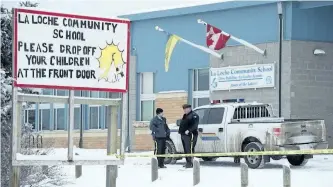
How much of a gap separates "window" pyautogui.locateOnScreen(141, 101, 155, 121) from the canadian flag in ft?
20.5

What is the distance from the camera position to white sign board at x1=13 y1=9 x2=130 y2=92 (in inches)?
504

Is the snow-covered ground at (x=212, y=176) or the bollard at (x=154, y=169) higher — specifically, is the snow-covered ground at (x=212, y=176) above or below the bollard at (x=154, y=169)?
below

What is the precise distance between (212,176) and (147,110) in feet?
68.2

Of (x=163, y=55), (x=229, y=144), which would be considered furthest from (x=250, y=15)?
(x=229, y=144)

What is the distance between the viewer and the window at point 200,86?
3841 cm

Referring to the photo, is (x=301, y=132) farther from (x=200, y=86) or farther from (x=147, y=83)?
(x=147, y=83)

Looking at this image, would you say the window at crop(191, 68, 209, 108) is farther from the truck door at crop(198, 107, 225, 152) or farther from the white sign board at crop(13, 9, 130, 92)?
the white sign board at crop(13, 9, 130, 92)

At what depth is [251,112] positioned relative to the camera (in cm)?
2495

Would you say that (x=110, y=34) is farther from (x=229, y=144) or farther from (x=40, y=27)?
(x=229, y=144)

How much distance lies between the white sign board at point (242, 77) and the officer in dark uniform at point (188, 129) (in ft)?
36.9

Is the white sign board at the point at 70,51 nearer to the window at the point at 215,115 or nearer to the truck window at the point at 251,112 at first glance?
the window at the point at 215,115

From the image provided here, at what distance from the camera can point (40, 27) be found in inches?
508

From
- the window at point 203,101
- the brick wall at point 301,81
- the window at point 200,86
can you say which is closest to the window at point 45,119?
the window at point 200,86

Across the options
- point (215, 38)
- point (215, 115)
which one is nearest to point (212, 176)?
point (215, 115)
